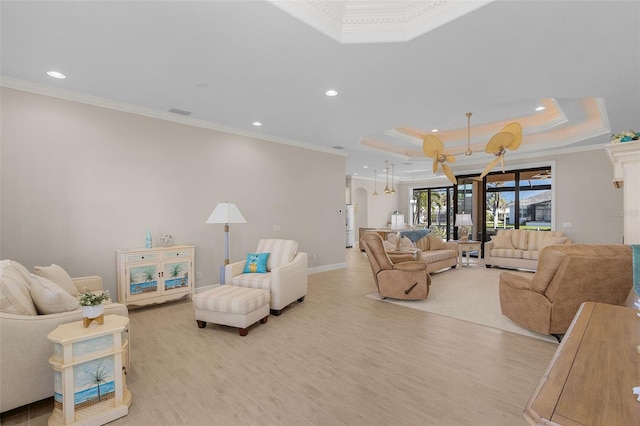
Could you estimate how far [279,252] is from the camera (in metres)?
4.62

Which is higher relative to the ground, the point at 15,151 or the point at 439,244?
the point at 15,151

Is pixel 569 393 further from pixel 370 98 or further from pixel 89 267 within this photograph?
pixel 89 267

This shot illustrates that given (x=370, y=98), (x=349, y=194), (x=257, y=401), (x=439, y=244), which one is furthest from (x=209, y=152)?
(x=349, y=194)

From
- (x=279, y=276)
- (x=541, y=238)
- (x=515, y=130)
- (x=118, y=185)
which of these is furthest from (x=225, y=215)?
(x=541, y=238)

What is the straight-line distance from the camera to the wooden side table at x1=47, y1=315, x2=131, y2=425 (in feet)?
6.33

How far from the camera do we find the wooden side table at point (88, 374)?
6.33ft

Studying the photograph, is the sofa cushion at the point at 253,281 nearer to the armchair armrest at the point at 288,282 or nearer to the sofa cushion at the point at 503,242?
the armchair armrest at the point at 288,282

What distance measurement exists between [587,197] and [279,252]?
722 cm

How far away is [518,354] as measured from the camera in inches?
116

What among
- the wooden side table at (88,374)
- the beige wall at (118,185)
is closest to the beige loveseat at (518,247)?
the beige wall at (118,185)

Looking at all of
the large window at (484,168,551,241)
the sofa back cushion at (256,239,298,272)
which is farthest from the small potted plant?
the large window at (484,168,551,241)

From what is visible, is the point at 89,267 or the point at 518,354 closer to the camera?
the point at 518,354

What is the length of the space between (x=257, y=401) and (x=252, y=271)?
7.72 feet

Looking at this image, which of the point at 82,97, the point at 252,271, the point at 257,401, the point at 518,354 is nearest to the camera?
the point at 257,401
